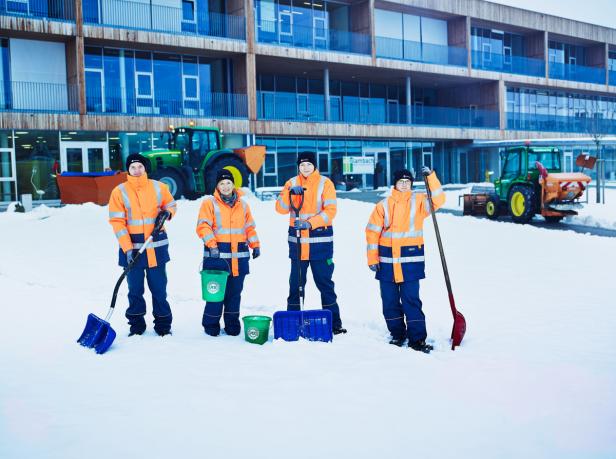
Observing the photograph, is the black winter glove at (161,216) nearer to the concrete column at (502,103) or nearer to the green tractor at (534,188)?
the green tractor at (534,188)

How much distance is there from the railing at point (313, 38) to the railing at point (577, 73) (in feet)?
50.7

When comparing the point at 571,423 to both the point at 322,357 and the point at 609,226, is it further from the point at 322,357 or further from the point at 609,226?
the point at 609,226

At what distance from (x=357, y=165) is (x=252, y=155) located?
13.6 m

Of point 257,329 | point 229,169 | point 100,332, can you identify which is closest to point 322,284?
point 257,329

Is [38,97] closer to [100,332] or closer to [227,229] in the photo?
[227,229]

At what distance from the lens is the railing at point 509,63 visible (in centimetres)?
3729

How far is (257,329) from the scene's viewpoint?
20.7 ft

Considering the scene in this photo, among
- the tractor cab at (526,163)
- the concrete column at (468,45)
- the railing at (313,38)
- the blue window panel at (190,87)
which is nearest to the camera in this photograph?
the tractor cab at (526,163)

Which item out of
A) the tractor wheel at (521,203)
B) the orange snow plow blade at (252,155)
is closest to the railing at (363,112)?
the orange snow plow blade at (252,155)

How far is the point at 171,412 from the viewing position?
4.52 metres

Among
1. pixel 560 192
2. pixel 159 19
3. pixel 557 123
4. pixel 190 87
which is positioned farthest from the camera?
pixel 557 123

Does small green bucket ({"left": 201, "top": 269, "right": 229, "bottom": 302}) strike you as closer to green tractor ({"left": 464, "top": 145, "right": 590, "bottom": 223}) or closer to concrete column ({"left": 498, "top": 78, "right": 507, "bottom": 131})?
green tractor ({"left": 464, "top": 145, "right": 590, "bottom": 223})

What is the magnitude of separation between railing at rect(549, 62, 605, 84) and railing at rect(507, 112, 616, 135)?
94.8 inches

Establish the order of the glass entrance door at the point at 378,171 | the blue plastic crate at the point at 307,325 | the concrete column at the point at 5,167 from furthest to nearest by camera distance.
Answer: the glass entrance door at the point at 378,171 → the concrete column at the point at 5,167 → the blue plastic crate at the point at 307,325
